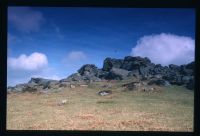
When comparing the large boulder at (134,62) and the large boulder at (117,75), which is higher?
the large boulder at (134,62)

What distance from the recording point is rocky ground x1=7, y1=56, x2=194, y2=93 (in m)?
49.2

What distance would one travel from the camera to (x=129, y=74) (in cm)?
6359

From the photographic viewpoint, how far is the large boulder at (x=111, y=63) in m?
77.3

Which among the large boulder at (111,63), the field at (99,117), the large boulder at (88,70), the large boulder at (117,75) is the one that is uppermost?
the large boulder at (111,63)

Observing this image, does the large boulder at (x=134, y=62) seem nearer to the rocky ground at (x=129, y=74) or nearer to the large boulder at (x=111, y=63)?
the rocky ground at (x=129, y=74)

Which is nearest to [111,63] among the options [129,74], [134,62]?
[134,62]

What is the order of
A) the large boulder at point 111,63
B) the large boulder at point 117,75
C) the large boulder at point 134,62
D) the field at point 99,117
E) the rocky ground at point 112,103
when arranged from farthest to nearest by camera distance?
1. the large boulder at point 111,63
2. the large boulder at point 134,62
3. the large boulder at point 117,75
4. the rocky ground at point 112,103
5. the field at point 99,117

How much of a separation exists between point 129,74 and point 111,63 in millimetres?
16384

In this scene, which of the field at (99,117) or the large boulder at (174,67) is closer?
the field at (99,117)
